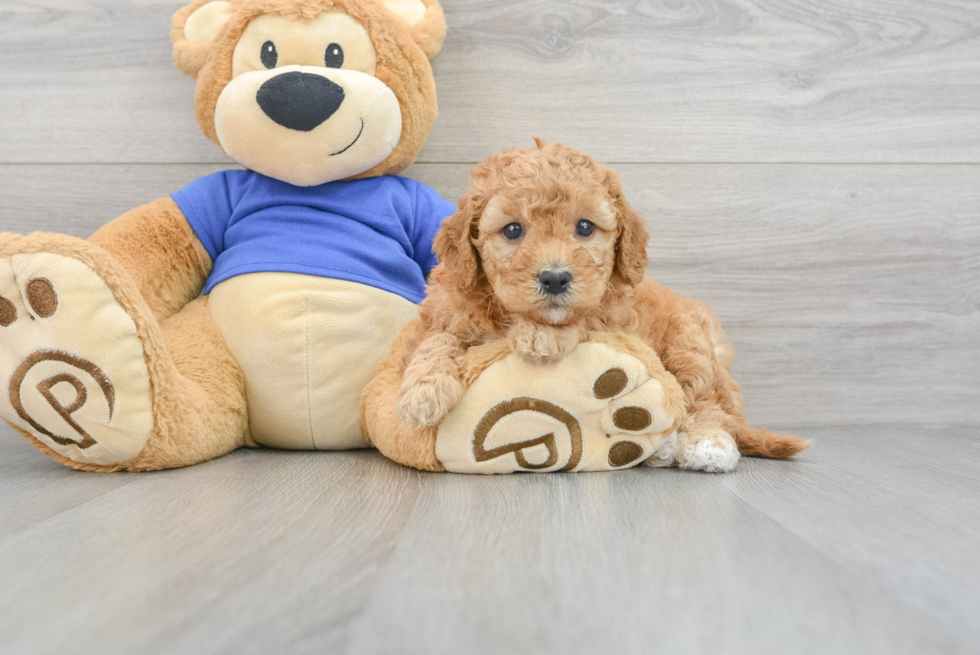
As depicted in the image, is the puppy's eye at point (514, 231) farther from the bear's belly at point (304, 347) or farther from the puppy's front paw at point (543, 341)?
the bear's belly at point (304, 347)

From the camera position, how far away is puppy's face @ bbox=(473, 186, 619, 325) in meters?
0.89

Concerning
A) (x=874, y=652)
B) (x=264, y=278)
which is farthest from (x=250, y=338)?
(x=874, y=652)

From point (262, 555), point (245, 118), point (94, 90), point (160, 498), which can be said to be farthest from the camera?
point (94, 90)

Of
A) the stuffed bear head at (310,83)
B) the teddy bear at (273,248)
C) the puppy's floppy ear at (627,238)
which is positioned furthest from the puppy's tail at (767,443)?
the stuffed bear head at (310,83)

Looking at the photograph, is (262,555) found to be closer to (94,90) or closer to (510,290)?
(510,290)

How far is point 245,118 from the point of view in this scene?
1.16m

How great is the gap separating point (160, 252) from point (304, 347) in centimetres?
33

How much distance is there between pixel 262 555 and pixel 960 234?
62.2 inches

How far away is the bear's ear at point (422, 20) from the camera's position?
1.27m

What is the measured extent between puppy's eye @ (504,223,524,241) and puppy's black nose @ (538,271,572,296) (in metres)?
0.08

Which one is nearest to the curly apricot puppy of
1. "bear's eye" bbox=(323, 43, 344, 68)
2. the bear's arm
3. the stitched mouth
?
the stitched mouth

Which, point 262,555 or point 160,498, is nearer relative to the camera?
point 262,555

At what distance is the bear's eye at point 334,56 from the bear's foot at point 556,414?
0.62 meters

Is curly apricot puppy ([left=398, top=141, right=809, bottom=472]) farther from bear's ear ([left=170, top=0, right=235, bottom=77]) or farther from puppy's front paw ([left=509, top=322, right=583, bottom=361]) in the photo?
bear's ear ([left=170, top=0, right=235, bottom=77])
